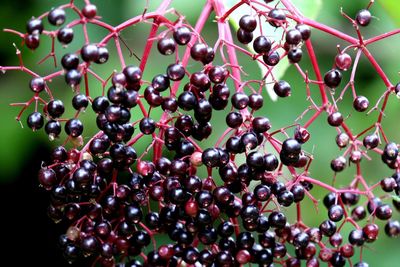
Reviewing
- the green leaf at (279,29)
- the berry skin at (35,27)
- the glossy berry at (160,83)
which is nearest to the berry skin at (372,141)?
the green leaf at (279,29)

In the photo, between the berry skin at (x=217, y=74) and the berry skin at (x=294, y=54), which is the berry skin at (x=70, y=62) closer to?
the berry skin at (x=217, y=74)

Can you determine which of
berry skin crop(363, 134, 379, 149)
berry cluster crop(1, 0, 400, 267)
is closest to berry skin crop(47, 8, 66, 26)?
berry cluster crop(1, 0, 400, 267)

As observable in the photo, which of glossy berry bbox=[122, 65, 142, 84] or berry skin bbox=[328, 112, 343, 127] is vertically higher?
glossy berry bbox=[122, 65, 142, 84]

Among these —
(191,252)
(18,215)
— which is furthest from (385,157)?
(18,215)

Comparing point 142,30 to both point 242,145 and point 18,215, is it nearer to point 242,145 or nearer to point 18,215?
point 18,215

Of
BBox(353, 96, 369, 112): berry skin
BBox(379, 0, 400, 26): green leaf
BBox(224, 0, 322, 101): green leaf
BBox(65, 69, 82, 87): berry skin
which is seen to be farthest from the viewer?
BBox(379, 0, 400, 26): green leaf

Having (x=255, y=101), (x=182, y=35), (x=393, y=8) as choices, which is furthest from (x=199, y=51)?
(x=393, y=8)

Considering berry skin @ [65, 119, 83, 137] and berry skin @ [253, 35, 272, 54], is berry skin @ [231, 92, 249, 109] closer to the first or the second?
berry skin @ [253, 35, 272, 54]

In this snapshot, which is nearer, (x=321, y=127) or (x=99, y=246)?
(x=99, y=246)
